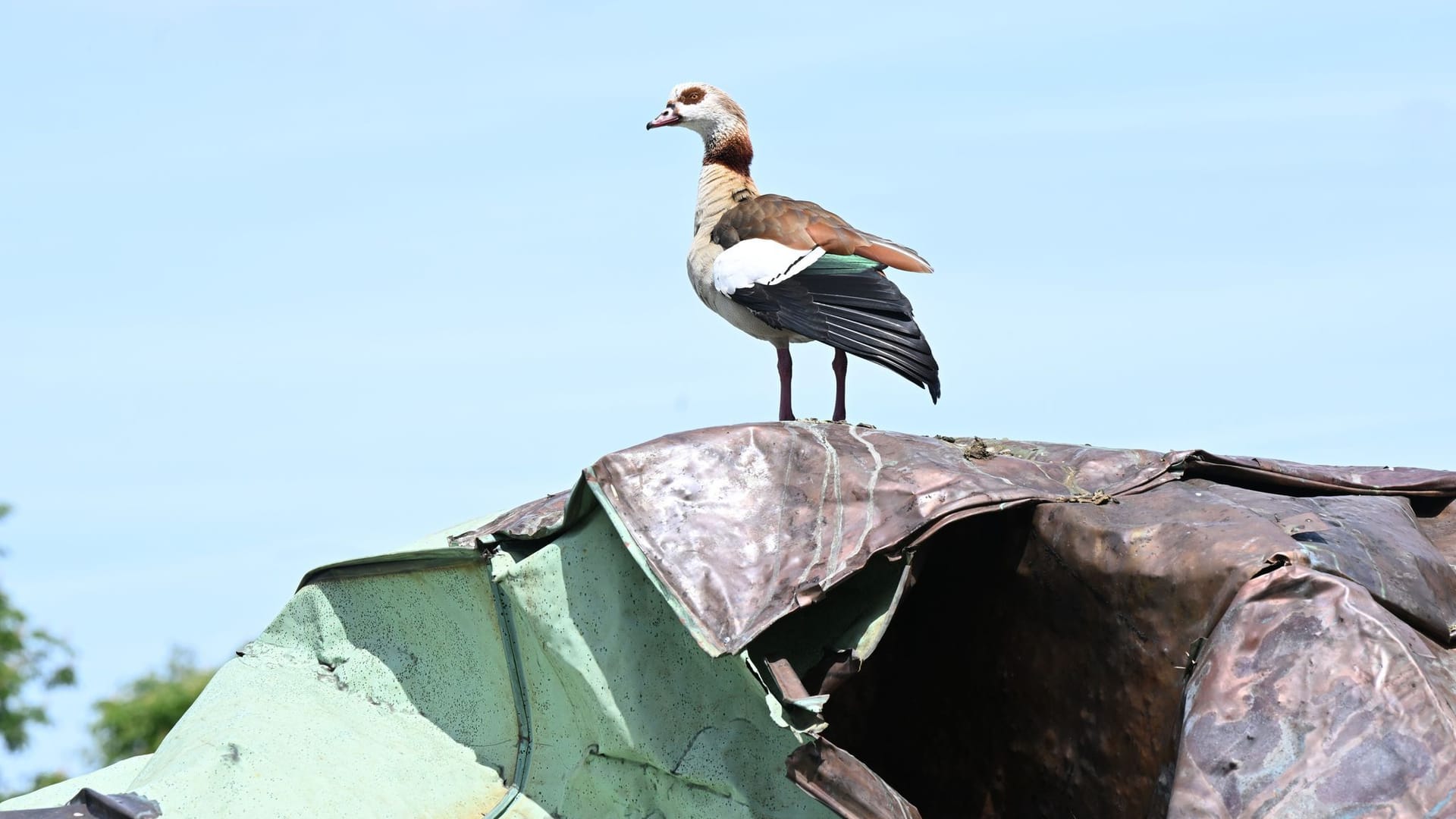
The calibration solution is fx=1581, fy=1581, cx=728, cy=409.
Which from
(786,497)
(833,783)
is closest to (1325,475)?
(786,497)

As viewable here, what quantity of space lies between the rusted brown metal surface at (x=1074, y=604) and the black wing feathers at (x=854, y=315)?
0.93 ft

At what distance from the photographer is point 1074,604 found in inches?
154

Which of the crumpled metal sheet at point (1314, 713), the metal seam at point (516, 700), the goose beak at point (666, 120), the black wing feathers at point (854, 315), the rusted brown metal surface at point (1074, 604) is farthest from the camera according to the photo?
the goose beak at point (666, 120)

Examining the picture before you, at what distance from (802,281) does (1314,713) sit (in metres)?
2.16

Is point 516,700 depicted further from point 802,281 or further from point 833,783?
point 802,281

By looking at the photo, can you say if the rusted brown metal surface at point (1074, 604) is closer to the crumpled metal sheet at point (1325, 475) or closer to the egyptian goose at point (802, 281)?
the crumpled metal sheet at point (1325, 475)

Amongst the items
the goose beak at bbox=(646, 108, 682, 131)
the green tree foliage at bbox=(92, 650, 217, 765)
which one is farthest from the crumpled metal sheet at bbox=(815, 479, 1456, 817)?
the green tree foliage at bbox=(92, 650, 217, 765)

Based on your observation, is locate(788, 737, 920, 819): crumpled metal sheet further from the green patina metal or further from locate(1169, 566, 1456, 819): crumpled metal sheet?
locate(1169, 566, 1456, 819): crumpled metal sheet

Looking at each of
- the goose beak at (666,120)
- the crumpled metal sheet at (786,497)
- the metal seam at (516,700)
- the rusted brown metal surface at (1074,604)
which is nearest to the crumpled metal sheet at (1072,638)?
the rusted brown metal surface at (1074,604)

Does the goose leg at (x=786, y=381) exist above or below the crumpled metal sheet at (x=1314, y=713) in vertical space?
above

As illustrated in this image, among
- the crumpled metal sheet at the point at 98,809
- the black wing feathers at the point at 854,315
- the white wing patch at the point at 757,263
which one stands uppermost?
the white wing patch at the point at 757,263

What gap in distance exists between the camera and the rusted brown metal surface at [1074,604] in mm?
3293

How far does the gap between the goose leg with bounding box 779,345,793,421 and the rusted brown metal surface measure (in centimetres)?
91

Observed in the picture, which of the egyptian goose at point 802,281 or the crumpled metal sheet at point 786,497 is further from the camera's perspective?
the egyptian goose at point 802,281
